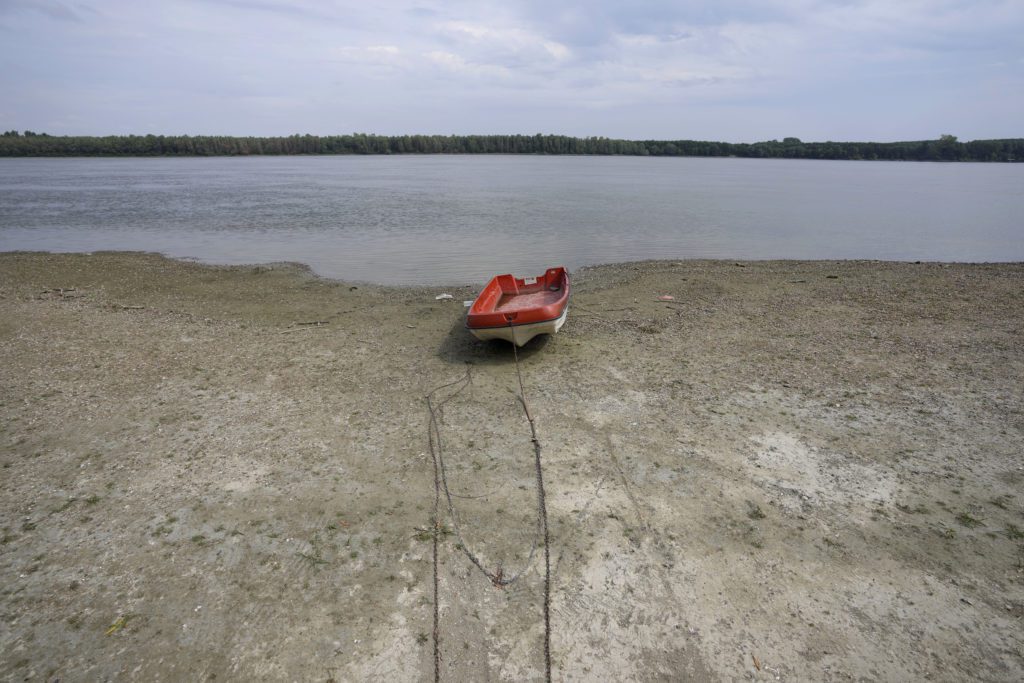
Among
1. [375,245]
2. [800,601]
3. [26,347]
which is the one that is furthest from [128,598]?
[375,245]

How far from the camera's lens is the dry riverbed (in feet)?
11.9

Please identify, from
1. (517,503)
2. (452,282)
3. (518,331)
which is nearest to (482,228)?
(452,282)

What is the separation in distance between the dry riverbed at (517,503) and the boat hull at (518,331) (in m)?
0.43

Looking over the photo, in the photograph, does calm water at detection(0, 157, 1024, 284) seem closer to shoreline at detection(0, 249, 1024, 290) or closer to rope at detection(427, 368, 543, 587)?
shoreline at detection(0, 249, 1024, 290)

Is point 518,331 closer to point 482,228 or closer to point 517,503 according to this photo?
point 517,503

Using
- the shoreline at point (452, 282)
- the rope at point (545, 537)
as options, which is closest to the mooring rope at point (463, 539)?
the rope at point (545, 537)

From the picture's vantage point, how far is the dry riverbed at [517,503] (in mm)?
3615

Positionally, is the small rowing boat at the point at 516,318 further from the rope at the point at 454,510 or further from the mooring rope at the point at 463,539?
the mooring rope at the point at 463,539

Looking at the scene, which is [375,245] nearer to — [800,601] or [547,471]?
[547,471]

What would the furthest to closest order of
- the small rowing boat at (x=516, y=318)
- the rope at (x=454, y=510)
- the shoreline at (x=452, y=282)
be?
the shoreline at (x=452, y=282) → the small rowing boat at (x=516, y=318) → the rope at (x=454, y=510)

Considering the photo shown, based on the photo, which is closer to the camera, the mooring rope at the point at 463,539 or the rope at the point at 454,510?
the mooring rope at the point at 463,539

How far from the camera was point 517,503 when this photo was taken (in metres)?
4.99

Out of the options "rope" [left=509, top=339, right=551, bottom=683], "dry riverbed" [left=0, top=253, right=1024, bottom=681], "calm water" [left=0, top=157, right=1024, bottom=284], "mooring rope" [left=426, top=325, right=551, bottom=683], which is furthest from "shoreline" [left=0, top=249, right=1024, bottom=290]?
"mooring rope" [left=426, top=325, right=551, bottom=683]

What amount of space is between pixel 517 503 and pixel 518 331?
367 cm
